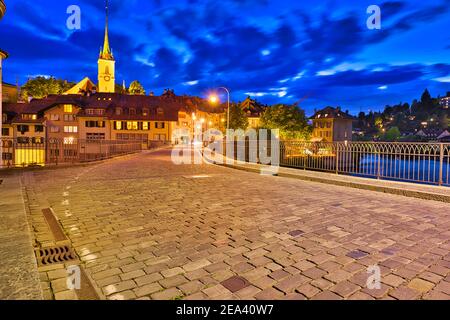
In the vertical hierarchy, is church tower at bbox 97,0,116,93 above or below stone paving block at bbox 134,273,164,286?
above

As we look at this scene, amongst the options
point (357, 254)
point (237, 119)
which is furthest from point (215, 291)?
point (237, 119)

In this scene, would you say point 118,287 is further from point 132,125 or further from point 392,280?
point 132,125

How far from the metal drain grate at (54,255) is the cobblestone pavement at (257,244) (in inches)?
6.6

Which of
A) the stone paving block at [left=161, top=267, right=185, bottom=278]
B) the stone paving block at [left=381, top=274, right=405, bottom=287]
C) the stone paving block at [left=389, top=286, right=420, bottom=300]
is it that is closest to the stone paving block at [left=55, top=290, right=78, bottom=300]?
the stone paving block at [left=161, top=267, right=185, bottom=278]

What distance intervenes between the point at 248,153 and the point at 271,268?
1905 centimetres

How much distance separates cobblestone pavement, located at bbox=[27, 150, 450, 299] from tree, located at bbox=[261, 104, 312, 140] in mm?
50295

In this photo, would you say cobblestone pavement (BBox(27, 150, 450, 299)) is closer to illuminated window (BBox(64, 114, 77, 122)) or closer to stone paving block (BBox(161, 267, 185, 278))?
stone paving block (BBox(161, 267, 185, 278))

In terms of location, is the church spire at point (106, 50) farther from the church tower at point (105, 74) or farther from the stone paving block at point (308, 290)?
the stone paving block at point (308, 290)

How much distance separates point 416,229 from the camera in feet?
18.5

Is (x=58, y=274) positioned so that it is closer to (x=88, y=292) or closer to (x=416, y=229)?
(x=88, y=292)

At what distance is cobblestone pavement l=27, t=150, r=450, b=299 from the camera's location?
338cm

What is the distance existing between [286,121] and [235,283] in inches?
2241

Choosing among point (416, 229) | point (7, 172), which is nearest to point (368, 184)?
point (416, 229)

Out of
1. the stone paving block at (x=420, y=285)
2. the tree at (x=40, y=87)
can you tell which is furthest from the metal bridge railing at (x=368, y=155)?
the tree at (x=40, y=87)
